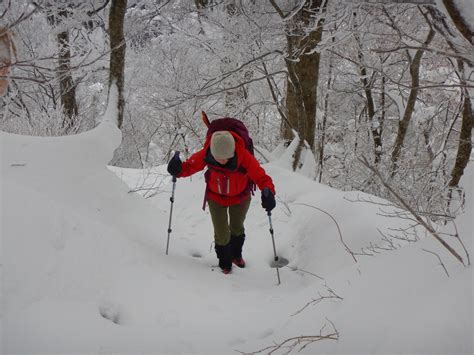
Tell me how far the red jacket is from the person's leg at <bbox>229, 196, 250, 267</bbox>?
0.10 m

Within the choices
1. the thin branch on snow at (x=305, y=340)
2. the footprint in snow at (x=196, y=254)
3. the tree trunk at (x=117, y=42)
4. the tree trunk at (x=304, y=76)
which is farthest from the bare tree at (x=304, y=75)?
the thin branch on snow at (x=305, y=340)

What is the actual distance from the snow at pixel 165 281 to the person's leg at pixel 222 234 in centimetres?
16

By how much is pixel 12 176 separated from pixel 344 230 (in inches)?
123

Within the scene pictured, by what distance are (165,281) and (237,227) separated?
46.8 inches

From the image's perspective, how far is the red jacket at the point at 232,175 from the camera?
12.7 ft

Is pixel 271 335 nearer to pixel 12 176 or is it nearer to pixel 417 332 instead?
pixel 417 332

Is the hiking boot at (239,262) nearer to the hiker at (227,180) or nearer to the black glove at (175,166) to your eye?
the hiker at (227,180)

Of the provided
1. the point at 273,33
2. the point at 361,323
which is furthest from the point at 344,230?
the point at 273,33

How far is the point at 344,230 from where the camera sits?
157 inches

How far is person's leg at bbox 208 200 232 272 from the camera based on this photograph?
4.09 metres

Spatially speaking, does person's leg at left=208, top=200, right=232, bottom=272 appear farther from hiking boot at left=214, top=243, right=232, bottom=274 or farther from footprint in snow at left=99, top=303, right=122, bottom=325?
footprint in snow at left=99, top=303, right=122, bottom=325

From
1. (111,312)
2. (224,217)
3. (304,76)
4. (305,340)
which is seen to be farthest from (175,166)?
(304,76)

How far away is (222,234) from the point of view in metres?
4.11

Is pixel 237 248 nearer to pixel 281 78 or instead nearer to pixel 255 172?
pixel 255 172
